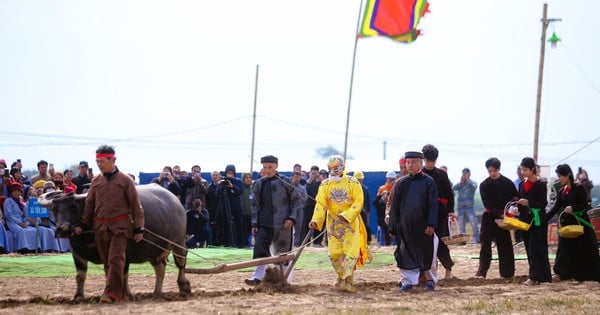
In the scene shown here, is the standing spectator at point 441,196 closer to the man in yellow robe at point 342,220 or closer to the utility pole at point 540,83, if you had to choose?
the man in yellow robe at point 342,220

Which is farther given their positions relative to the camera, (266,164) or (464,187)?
(464,187)

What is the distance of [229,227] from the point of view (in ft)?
79.3

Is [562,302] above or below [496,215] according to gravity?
below

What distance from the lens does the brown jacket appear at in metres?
11.1

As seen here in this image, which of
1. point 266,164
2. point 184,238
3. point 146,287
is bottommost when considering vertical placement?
point 146,287

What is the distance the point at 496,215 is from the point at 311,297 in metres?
4.88

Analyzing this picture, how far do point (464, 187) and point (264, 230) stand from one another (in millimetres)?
13954

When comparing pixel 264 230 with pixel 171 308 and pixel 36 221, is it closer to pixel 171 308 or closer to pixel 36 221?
pixel 171 308

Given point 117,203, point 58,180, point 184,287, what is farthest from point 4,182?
point 117,203

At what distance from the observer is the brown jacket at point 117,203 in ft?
36.4

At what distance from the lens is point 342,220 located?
1315 cm

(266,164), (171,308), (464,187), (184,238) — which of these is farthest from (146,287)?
(464,187)

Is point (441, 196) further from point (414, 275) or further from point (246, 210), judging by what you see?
point (246, 210)

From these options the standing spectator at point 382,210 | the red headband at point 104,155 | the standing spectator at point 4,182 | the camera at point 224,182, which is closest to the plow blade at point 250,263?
the red headband at point 104,155
